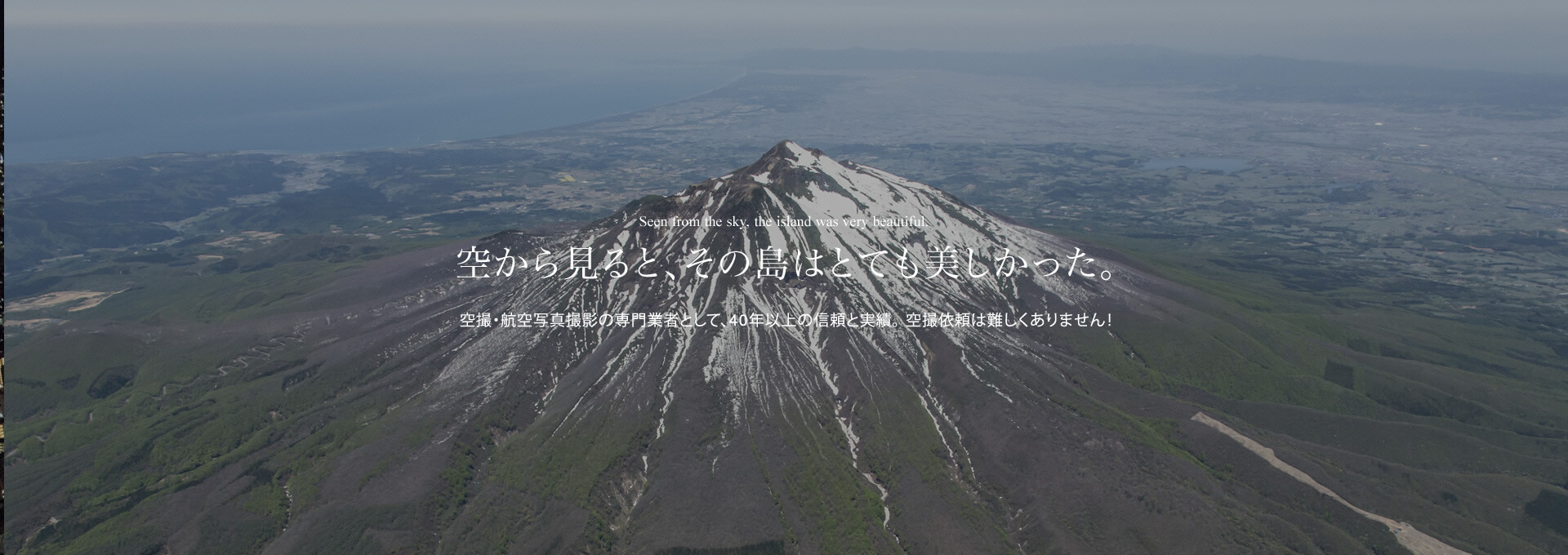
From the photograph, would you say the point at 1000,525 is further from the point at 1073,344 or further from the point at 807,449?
the point at 1073,344

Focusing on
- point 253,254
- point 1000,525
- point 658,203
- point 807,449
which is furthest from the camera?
point 253,254

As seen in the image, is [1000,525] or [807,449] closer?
[1000,525]

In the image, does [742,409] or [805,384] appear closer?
[742,409]

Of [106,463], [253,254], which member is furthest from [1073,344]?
[253,254]

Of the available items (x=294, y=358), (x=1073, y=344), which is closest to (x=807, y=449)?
(x=1073, y=344)

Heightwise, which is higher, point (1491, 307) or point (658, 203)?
point (658, 203)

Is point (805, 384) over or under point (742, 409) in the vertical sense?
over

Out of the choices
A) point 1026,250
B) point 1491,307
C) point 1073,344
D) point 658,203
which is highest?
point 658,203

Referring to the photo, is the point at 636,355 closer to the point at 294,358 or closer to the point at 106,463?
the point at 294,358

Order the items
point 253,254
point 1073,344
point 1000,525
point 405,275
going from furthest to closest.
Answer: point 253,254
point 405,275
point 1073,344
point 1000,525
